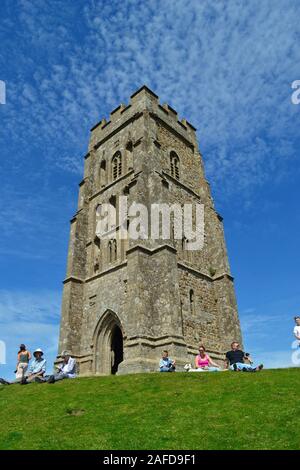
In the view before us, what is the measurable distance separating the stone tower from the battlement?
115mm

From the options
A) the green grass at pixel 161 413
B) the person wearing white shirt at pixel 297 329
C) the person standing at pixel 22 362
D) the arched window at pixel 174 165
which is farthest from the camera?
the arched window at pixel 174 165

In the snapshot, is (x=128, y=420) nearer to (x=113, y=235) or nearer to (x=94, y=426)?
(x=94, y=426)

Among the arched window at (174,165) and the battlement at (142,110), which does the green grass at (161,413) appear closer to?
the arched window at (174,165)

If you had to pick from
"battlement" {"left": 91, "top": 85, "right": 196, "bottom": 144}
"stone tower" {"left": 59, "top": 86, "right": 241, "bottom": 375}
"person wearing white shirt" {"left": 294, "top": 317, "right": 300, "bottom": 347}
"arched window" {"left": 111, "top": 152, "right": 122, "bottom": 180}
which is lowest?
"person wearing white shirt" {"left": 294, "top": 317, "right": 300, "bottom": 347}

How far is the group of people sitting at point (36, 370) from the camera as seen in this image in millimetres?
14864

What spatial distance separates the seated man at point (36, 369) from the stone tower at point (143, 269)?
3.78m

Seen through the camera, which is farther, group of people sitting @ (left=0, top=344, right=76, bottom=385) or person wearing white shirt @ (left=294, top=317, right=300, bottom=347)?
group of people sitting @ (left=0, top=344, right=76, bottom=385)

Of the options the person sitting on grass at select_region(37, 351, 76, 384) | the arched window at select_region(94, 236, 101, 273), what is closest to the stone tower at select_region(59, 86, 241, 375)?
the arched window at select_region(94, 236, 101, 273)

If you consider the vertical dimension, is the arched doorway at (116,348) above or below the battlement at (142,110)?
below

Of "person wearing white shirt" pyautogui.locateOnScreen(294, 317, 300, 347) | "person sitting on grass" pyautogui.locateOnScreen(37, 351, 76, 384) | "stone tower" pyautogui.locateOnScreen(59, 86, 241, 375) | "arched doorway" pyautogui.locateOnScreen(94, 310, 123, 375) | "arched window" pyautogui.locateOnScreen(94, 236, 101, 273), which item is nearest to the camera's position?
"person wearing white shirt" pyautogui.locateOnScreen(294, 317, 300, 347)

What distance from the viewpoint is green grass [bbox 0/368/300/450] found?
712 cm

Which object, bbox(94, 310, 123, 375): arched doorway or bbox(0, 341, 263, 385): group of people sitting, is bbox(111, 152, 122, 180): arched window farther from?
bbox(0, 341, 263, 385): group of people sitting

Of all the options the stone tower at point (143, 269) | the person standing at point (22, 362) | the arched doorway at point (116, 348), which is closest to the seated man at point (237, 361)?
the stone tower at point (143, 269)

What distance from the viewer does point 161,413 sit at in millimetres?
9023
